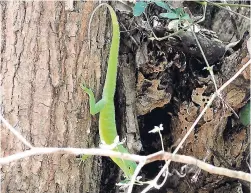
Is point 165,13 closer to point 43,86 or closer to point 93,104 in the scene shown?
point 93,104

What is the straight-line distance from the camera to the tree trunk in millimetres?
1849

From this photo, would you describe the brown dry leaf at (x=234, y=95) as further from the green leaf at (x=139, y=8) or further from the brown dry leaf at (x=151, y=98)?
the green leaf at (x=139, y=8)

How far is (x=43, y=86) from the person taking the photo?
1.88 meters

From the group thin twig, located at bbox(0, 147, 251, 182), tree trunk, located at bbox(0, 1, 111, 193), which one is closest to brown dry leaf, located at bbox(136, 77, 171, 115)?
tree trunk, located at bbox(0, 1, 111, 193)

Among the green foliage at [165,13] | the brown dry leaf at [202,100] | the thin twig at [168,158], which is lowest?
the thin twig at [168,158]

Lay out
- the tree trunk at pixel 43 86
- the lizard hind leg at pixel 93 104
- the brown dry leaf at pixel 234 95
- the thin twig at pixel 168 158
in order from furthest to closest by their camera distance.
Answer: the brown dry leaf at pixel 234 95 → the lizard hind leg at pixel 93 104 → the tree trunk at pixel 43 86 → the thin twig at pixel 168 158

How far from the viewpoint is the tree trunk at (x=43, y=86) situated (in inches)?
72.8

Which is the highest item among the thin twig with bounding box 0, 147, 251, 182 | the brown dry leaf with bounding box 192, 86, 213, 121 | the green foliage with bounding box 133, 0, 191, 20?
the green foliage with bounding box 133, 0, 191, 20

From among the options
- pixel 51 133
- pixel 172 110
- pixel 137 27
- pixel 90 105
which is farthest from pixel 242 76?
pixel 51 133

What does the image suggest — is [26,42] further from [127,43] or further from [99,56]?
[127,43]

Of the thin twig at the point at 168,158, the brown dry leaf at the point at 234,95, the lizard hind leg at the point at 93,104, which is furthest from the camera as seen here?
the brown dry leaf at the point at 234,95

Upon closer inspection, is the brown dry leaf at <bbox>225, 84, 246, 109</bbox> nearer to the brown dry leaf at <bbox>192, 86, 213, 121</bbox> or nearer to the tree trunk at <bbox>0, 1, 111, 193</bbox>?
the brown dry leaf at <bbox>192, 86, 213, 121</bbox>

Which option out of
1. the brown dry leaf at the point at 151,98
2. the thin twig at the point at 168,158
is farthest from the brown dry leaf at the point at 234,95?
the thin twig at the point at 168,158

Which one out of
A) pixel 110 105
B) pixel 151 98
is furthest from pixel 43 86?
pixel 151 98
